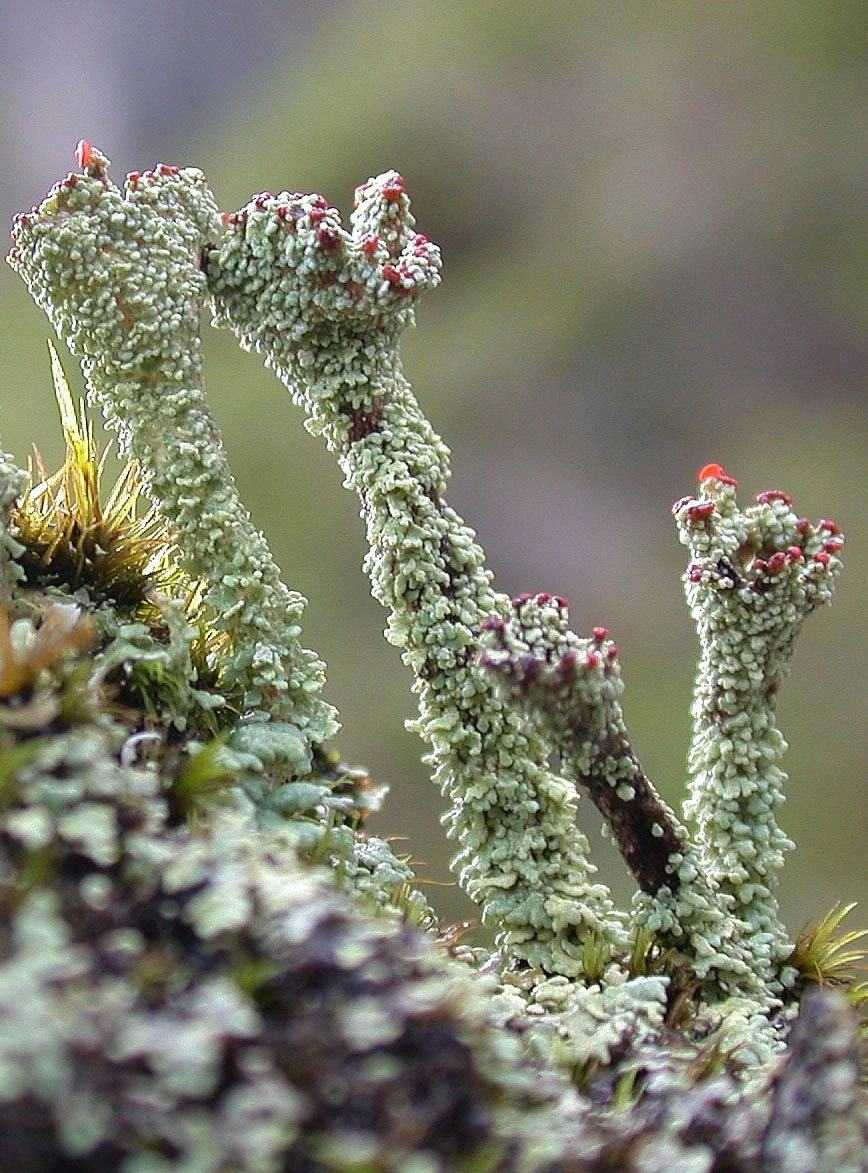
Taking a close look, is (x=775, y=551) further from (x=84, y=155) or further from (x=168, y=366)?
(x=84, y=155)

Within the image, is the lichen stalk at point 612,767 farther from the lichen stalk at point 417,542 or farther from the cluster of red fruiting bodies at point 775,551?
the cluster of red fruiting bodies at point 775,551

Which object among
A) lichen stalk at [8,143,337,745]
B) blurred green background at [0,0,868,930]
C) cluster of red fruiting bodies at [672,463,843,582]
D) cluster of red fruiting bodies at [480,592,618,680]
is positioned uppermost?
blurred green background at [0,0,868,930]

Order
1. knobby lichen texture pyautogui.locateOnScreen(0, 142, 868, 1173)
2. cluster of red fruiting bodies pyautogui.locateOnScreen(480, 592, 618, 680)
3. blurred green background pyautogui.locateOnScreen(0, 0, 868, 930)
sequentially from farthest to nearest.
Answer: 1. blurred green background pyautogui.locateOnScreen(0, 0, 868, 930)
2. cluster of red fruiting bodies pyautogui.locateOnScreen(480, 592, 618, 680)
3. knobby lichen texture pyautogui.locateOnScreen(0, 142, 868, 1173)

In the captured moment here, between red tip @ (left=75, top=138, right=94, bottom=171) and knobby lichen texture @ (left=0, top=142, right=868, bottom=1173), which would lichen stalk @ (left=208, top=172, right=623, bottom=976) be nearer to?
knobby lichen texture @ (left=0, top=142, right=868, bottom=1173)

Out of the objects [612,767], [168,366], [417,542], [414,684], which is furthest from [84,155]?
[612,767]

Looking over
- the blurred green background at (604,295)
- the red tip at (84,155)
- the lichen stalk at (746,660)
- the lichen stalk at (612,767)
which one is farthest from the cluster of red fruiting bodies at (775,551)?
the blurred green background at (604,295)

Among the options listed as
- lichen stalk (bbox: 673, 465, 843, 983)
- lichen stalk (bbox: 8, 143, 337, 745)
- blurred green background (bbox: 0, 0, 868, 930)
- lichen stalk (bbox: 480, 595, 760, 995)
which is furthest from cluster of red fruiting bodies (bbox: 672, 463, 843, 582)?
blurred green background (bbox: 0, 0, 868, 930)

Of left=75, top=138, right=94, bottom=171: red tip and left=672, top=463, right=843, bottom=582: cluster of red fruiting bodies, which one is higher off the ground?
left=75, top=138, right=94, bottom=171: red tip

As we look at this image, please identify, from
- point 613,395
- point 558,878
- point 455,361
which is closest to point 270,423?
point 455,361
